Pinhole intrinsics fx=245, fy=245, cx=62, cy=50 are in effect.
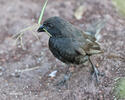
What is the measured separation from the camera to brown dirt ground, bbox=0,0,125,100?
16.8 ft

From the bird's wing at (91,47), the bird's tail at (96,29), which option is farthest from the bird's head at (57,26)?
the bird's tail at (96,29)

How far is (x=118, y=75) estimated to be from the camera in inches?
202

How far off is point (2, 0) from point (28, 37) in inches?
79.5

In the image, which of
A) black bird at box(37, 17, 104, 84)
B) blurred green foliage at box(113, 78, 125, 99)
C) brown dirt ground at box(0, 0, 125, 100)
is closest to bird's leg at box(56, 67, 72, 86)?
brown dirt ground at box(0, 0, 125, 100)

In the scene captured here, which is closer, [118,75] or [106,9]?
[118,75]

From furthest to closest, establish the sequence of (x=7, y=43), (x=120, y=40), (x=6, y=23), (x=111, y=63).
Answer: (x=6, y=23)
(x=7, y=43)
(x=120, y=40)
(x=111, y=63)

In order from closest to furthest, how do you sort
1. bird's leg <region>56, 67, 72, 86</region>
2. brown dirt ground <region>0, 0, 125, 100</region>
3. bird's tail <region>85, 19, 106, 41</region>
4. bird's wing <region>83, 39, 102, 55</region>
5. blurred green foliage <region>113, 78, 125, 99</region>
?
blurred green foliage <region>113, 78, 125, 99</region>
brown dirt ground <region>0, 0, 125, 100</region>
bird's wing <region>83, 39, 102, 55</region>
bird's leg <region>56, 67, 72, 86</region>
bird's tail <region>85, 19, 106, 41</region>

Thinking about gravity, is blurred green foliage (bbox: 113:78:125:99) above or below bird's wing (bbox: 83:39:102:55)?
below

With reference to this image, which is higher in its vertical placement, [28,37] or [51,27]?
Answer: [51,27]

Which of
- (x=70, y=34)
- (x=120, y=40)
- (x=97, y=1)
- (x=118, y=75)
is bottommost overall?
(x=118, y=75)

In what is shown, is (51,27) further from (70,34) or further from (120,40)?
(120,40)

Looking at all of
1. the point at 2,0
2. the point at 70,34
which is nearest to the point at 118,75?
the point at 70,34

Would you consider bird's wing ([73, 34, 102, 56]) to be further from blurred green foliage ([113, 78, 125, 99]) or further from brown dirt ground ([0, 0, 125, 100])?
blurred green foliage ([113, 78, 125, 99])

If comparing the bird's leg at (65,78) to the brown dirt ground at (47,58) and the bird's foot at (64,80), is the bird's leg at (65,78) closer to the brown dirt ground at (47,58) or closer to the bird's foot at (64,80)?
the bird's foot at (64,80)
